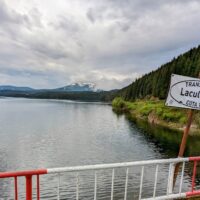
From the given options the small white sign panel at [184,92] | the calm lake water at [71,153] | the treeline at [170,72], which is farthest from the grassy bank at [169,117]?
the small white sign panel at [184,92]

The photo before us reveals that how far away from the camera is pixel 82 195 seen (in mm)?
14898

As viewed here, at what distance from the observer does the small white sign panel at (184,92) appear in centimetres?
567

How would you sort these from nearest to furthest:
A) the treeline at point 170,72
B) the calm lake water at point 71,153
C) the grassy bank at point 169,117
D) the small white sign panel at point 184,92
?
the small white sign panel at point 184,92, the calm lake water at point 71,153, the grassy bank at point 169,117, the treeline at point 170,72

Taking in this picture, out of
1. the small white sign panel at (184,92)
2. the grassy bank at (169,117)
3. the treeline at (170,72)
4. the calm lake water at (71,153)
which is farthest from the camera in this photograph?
the treeline at (170,72)

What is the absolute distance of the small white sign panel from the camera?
18.6 feet

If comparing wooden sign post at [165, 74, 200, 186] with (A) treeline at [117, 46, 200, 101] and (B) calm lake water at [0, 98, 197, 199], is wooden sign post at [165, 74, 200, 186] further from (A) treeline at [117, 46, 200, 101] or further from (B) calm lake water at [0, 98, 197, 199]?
(A) treeline at [117, 46, 200, 101]

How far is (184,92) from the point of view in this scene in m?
5.75

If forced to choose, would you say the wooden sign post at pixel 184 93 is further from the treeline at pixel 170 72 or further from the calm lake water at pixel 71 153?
the treeline at pixel 170 72

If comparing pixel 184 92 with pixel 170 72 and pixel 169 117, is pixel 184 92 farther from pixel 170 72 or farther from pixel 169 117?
pixel 170 72

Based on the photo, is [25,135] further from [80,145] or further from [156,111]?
[156,111]

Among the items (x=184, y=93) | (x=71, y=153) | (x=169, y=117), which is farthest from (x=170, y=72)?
(x=184, y=93)

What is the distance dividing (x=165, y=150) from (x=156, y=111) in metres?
30.4

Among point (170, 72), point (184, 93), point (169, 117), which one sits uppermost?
point (170, 72)

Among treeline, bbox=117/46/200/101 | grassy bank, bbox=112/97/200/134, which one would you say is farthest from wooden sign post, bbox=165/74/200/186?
treeline, bbox=117/46/200/101
